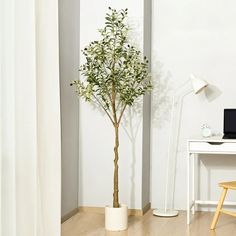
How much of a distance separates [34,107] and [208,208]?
8.66 ft

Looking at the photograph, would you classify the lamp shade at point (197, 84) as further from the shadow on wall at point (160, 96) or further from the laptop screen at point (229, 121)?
the shadow on wall at point (160, 96)

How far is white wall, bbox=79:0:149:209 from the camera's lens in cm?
467

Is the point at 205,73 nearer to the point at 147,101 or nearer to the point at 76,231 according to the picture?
the point at 147,101

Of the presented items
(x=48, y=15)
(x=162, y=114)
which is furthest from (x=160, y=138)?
(x=48, y=15)

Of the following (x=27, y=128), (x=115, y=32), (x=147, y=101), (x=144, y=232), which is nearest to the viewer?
(x=27, y=128)

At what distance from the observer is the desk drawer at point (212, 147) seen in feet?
14.0

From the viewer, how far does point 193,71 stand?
194 inches

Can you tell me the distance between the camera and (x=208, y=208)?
4910 mm

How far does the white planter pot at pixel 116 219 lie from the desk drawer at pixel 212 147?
0.78m

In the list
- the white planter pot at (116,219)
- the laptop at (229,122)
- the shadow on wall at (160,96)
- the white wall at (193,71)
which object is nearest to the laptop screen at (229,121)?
the laptop at (229,122)

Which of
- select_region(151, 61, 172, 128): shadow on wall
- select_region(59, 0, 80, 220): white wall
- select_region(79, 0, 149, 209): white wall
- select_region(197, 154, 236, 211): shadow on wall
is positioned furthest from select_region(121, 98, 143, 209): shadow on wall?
select_region(197, 154, 236, 211): shadow on wall

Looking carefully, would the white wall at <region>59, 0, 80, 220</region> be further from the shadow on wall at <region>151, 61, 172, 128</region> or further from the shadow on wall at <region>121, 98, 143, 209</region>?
the shadow on wall at <region>151, 61, 172, 128</region>

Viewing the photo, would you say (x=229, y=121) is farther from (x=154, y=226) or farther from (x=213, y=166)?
(x=154, y=226)

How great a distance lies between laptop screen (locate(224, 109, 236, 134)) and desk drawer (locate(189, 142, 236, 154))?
368mm
